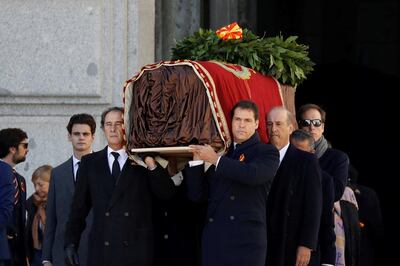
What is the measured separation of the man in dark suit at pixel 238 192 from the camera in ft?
36.3

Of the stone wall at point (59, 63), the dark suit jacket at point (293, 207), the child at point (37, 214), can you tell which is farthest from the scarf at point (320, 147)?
the child at point (37, 214)

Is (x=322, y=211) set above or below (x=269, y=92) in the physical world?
below

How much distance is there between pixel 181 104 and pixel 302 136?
4.32ft

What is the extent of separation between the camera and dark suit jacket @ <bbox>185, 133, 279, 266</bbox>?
11.0 metres

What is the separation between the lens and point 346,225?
13.5m

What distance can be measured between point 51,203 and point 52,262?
1.47 ft

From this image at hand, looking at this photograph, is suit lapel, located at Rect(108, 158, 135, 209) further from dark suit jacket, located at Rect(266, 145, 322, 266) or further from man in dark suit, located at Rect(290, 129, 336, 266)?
man in dark suit, located at Rect(290, 129, 336, 266)

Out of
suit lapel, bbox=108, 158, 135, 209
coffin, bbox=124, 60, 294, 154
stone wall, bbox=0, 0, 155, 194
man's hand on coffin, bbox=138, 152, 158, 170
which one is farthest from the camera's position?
stone wall, bbox=0, 0, 155, 194

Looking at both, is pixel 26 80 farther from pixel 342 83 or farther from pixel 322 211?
pixel 342 83

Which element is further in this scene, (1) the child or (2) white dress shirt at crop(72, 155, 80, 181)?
(1) the child

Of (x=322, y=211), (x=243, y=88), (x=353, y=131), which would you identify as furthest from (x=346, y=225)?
(x=353, y=131)

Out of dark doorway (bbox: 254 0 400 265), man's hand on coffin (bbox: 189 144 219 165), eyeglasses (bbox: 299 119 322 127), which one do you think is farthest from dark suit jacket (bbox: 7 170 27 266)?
dark doorway (bbox: 254 0 400 265)

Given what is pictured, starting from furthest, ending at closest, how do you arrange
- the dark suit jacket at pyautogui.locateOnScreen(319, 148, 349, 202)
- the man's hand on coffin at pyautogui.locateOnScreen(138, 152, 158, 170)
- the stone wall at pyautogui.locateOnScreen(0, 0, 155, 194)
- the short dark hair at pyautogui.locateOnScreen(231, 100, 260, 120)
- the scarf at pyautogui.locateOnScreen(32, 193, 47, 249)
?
the stone wall at pyautogui.locateOnScreen(0, 0, 155, 194) → the scarf at pyautogui.locateOnScreen(32, 193, 47, 249) → the dark suit jacket at pyautogui.locateOnScreen(319, 148, 349, 202) → the man's hand on coffin at pyautogui.locateOnScreen(138, 152, 158, 170) → the short dark hair at pyautogui.locateOnScreen(231, 100, 260, 120)

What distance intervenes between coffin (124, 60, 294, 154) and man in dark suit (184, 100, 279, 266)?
15 centimetres
